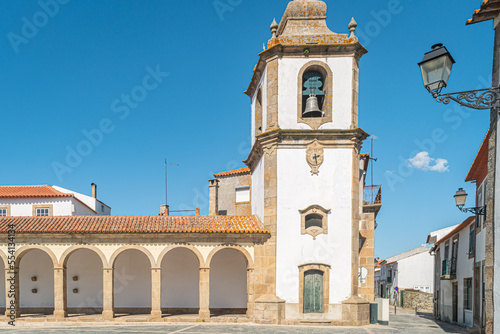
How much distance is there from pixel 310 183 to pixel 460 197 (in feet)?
18.5

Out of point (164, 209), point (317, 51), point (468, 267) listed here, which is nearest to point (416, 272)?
point (468, 267)

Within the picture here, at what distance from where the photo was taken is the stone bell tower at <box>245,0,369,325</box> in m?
16.0

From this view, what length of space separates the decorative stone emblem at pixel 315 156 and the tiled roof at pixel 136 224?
337 centimetres

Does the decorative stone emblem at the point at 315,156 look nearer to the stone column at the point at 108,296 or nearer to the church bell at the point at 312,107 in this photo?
the church bell at the point at 312,107

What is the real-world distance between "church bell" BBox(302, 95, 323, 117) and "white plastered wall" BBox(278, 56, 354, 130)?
498mm

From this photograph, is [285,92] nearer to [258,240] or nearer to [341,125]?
[341,125]

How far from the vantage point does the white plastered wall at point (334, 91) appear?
1661 cm

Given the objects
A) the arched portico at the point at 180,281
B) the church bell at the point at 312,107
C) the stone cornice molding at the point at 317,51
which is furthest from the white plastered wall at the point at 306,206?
the arched portico at the point at 180,281

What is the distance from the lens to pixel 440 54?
508cm

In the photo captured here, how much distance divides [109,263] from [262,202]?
6.91 meters

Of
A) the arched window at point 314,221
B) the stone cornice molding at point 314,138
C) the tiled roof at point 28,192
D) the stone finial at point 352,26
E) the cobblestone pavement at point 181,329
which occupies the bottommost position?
the cobblestone pavement at point 181,329

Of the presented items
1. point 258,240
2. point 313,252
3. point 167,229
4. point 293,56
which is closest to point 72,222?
point 167,229

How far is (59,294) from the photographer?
55.2 ft

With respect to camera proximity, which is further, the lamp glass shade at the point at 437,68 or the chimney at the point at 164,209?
the chimney at the point at 164,209
